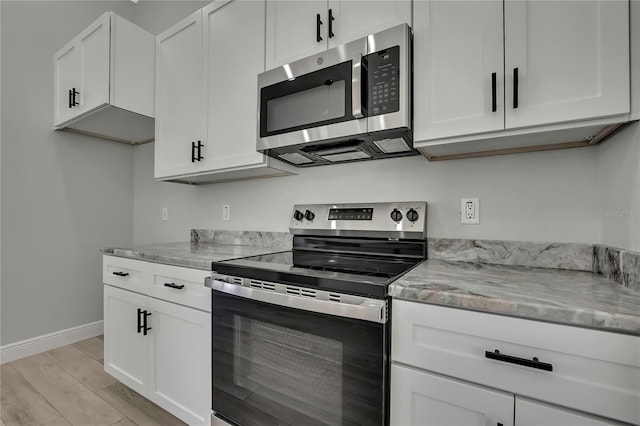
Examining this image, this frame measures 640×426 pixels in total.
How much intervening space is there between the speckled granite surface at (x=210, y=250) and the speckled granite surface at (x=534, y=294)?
3.09 feet

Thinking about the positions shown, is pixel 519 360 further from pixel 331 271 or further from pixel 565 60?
pixel 565 60

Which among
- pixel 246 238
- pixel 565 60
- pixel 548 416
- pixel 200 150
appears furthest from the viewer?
pixel 246 238

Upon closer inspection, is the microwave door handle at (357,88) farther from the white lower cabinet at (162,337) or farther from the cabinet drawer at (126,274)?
the cabinet drawer at (126,274)

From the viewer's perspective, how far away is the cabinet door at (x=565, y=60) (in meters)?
0.90

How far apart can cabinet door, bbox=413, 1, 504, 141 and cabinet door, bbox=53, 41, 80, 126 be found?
2.48 meters

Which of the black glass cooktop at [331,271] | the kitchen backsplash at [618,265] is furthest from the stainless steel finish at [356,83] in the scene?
the kitchen backsplash at [618,265]

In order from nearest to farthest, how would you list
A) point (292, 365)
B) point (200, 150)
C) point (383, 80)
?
→ point (292, 365), point (383, 80), point (200, 150)

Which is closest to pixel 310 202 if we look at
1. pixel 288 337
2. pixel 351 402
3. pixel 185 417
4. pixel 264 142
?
pixel 264 142

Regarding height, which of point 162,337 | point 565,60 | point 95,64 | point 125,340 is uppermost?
point 95,64

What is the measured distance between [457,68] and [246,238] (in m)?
1.58

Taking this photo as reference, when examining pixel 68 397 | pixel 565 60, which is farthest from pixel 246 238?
pixel 565 60

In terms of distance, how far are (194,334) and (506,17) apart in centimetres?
180

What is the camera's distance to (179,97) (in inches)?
77.4

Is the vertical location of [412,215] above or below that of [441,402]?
above
